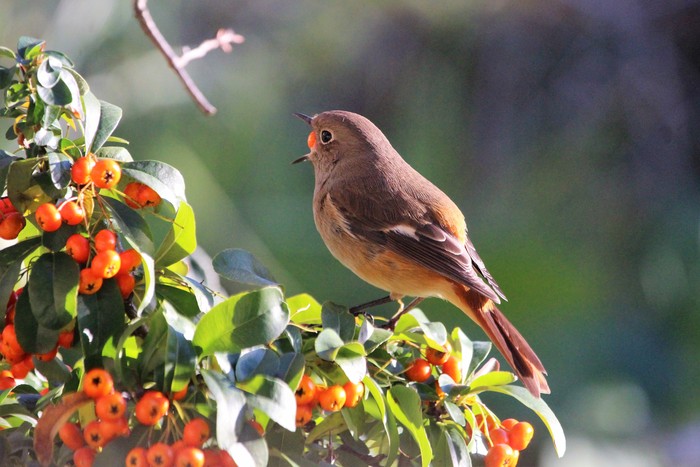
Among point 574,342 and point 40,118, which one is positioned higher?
point 40,118

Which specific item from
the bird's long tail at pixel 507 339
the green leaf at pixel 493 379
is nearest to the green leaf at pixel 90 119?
the green leaf at pixel 493 379

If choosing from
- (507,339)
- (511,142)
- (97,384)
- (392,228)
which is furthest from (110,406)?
(511,142)

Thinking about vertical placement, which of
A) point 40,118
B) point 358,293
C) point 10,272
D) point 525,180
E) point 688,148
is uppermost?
point 40,118

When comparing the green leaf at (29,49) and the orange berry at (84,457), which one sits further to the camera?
the green leaf at (29,49)

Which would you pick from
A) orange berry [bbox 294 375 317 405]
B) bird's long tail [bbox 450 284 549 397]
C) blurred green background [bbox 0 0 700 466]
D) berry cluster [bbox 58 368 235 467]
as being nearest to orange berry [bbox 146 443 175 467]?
berry cluster [bbox 58 368 235 467]

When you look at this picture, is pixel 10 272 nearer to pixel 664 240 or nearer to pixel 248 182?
pixel 248 182

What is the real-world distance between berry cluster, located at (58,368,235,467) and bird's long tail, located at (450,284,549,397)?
78 cm

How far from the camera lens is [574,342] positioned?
4.37 meters

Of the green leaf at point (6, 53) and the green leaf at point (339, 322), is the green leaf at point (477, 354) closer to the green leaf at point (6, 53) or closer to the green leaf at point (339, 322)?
the green leaf at point (339, 322)

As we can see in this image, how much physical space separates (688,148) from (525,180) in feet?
3.34

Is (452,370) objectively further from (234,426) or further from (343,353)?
(234,426)

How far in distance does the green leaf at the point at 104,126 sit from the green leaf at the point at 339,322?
416mm

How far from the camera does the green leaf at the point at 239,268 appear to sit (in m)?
1.43

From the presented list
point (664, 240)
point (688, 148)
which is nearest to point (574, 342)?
point (664, 240)
